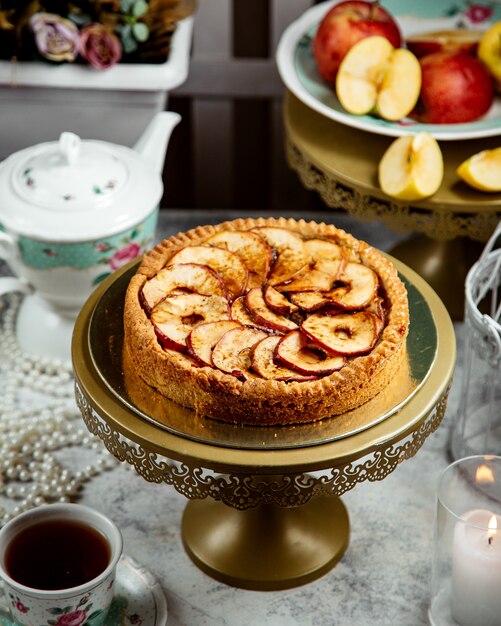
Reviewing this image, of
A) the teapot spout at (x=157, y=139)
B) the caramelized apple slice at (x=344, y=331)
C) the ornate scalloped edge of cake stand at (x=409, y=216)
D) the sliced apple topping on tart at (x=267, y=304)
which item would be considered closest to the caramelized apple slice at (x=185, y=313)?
the sliced apple topping on tart at (x=267, y=304)

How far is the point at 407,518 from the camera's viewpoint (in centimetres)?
148

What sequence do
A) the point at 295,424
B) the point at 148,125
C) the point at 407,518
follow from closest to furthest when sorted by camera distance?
the point at 295,424
the point at 407,518
the point at 148,125

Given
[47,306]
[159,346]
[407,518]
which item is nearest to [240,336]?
[159,346]

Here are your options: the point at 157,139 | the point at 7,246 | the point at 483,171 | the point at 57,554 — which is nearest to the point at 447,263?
the point at 483,171

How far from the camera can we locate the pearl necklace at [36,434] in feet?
4.91

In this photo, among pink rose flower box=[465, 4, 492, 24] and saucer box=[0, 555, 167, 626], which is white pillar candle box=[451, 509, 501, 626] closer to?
saucer box=[0, 555, 167, 626]

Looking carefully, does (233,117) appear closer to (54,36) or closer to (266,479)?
(54,36)

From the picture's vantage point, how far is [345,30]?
66.2 inches

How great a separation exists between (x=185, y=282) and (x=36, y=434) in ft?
1.59

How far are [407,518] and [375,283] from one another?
0.42 metres

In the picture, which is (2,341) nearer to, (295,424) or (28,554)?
(28,554)

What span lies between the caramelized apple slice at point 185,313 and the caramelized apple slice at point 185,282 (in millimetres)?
13

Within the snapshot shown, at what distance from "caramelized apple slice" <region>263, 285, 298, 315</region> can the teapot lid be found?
428mm

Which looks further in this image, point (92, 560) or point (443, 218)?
point (443, 218)
